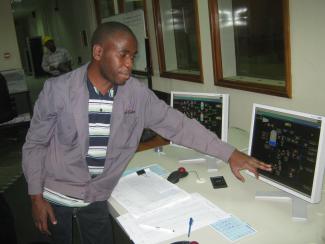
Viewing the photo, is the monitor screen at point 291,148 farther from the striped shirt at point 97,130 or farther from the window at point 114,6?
the window at point 114,6

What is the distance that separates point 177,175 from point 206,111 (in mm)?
403

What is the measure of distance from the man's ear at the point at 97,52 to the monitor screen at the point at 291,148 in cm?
68

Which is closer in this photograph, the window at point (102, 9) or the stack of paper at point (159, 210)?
the stack of paper at point (159, 210)

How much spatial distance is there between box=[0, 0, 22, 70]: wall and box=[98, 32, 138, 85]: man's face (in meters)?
4.87

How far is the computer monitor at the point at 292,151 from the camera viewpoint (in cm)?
112

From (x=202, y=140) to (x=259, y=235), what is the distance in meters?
0.51

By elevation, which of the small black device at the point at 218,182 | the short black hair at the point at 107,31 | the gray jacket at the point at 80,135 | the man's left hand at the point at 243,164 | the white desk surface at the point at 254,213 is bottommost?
the white desk surface at the point at 254,213

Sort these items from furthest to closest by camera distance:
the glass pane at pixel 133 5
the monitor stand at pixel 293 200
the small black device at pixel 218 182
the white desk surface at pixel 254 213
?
the glass pane at pixel 133 5 < the small black device at pixel 218 182 < the monitor stand at pixel 293 200 < the white desk surface at pixel 254 213

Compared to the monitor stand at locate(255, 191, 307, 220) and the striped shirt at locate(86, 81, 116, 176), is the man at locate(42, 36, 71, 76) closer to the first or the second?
the striped shirt at locate(86, 81, 116, 176)

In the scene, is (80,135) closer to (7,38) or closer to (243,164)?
(243,164)

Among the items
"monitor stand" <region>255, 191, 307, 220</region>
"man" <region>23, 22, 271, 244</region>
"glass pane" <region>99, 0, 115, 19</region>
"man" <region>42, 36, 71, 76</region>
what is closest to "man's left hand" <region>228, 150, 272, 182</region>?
"man" <region>23, 22, 271, 244</region>

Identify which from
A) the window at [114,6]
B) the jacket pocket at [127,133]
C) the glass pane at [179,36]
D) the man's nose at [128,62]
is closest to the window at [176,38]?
the glass pane at [179,36]

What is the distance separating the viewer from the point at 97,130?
136 centimetres

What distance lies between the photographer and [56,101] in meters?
1.27
